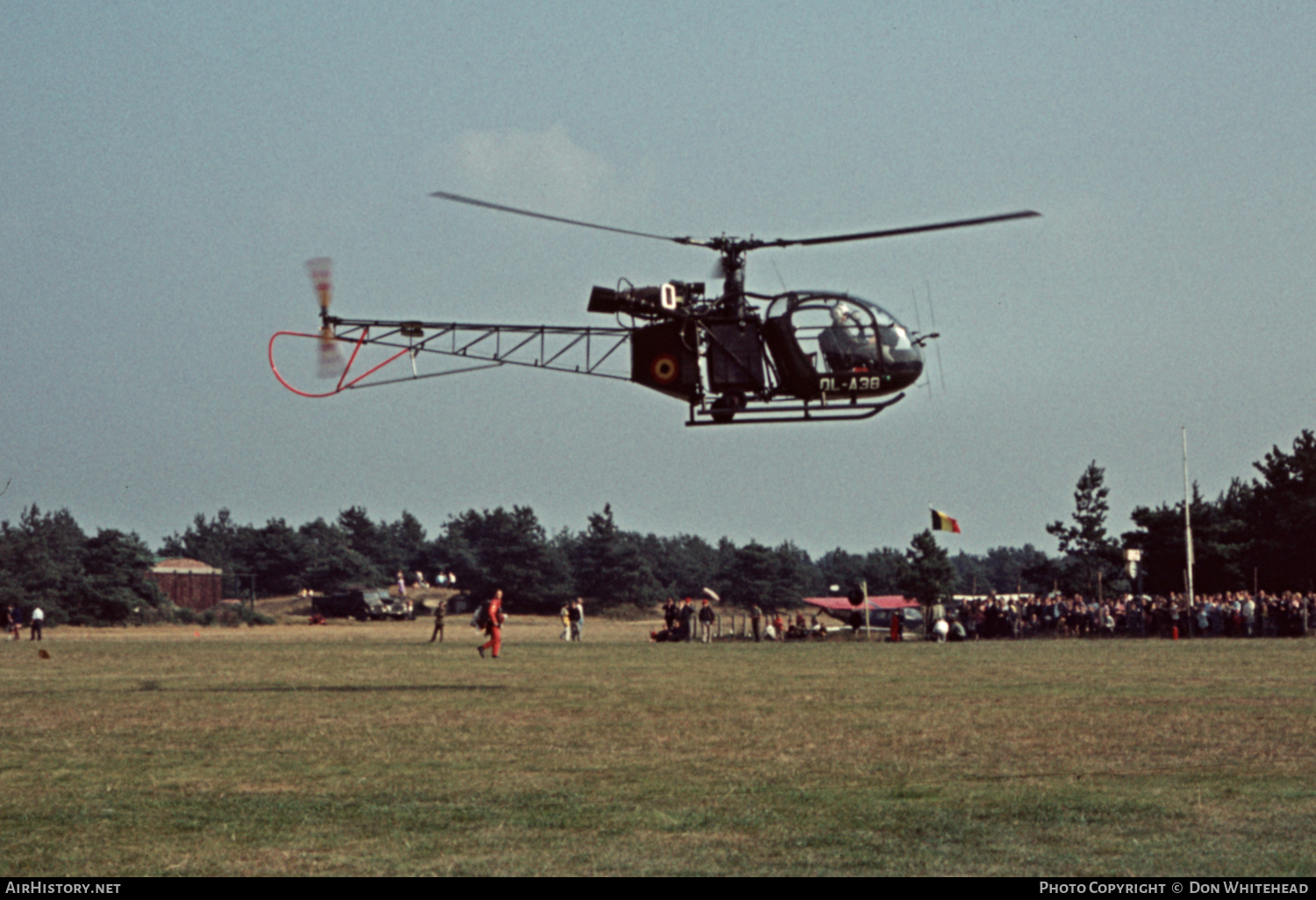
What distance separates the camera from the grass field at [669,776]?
1007cm

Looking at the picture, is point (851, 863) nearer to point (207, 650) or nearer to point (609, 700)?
point (609, 700)

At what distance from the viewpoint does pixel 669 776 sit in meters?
14.2

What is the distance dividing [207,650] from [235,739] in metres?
31.7

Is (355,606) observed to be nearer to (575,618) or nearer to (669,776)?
(575,618)

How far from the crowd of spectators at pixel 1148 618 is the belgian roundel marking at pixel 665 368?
33.2 meters

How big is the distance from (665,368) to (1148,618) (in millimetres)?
35753

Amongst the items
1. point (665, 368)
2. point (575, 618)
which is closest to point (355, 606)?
point (575, 618)

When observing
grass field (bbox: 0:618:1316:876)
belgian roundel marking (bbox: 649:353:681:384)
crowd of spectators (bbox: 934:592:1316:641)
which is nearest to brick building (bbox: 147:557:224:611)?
crowd of spectators (bbox: 934:592:1316:641)

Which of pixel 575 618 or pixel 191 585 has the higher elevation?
pixel 191 585

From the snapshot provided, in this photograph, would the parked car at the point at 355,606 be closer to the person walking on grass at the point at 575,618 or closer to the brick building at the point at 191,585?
the brick building at the point at 191,585

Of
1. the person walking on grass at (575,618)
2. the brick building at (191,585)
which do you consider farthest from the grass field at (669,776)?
the brick building at (191,585)

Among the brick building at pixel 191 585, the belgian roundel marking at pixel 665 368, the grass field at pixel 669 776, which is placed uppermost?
the belgian roundel marking at pixel 665 368

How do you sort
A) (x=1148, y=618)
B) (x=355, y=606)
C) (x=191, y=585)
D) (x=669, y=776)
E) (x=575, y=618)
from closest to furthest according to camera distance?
(x=669, y=776) → (x=1148, y=618) → (x=575, y=618) → (x=355, y=606) → (x=191, y=585)
